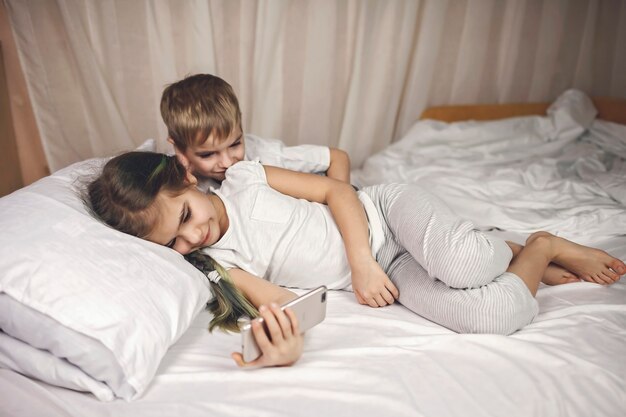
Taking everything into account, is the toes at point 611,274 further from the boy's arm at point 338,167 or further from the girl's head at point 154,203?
the girl's head at point 154,203

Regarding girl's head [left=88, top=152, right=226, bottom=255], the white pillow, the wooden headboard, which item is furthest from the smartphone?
the wooden headboard

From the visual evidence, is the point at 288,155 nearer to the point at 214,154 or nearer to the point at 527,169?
the point at 214,154

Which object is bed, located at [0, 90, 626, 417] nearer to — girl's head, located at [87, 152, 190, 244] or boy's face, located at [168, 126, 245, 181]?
girl's head, located at [87, 152, 190, 244]

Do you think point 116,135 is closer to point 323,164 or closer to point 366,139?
point 323,164

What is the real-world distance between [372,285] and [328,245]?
15 cm

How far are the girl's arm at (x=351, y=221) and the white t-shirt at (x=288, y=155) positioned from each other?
0.61 feet

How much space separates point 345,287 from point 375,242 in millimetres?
121

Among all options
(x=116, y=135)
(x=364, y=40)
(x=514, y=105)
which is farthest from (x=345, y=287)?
(x=514, y=105)

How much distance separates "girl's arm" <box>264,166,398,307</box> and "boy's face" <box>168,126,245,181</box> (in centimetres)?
10

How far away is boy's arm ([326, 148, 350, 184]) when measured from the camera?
4.42ft

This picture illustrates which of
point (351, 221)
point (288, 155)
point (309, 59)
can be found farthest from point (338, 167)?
point (309, 59)

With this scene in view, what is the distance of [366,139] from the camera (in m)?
1.91

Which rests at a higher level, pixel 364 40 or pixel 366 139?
pixel 364 40

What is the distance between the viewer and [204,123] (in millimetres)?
1115
